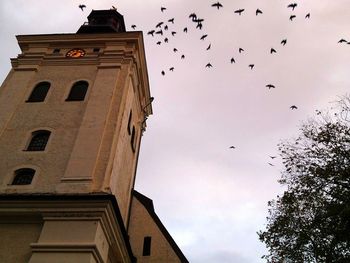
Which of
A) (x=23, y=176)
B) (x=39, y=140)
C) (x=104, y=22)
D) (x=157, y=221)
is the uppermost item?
(x=104, y=22)

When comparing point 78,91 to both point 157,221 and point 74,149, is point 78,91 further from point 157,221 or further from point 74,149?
point 157,221

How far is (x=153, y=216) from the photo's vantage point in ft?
71.1

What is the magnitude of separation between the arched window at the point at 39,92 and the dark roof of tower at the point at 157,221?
6542 mm

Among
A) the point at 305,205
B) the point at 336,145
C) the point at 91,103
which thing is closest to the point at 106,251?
the point at 91,103

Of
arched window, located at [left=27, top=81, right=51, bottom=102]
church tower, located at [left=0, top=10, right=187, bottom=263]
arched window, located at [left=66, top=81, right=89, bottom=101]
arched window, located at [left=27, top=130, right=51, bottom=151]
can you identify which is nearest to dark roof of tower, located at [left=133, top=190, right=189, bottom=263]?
church tower, located at [left=0, top=10, right=187, bottom=263]

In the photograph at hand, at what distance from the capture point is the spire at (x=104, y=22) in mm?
27078

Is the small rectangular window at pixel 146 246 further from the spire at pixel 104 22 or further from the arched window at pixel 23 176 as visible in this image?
the spire at pixel 104 22

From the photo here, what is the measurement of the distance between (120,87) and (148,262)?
796cm

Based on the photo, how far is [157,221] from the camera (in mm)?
21406

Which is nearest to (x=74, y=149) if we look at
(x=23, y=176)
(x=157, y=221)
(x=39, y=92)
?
(x=23, y=176)

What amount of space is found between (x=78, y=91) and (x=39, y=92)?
1.90 metres

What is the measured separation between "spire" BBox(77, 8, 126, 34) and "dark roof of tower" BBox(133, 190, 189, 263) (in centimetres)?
1042

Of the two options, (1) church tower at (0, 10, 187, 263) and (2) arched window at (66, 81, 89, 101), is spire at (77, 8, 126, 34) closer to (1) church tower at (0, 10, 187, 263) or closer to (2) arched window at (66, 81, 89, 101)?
(1) church tower at (0, 10, 187, 263)

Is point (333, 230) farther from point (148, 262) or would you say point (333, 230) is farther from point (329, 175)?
point (148, 262)
